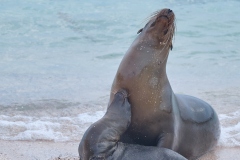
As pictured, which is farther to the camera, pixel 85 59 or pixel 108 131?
pixel 85 59

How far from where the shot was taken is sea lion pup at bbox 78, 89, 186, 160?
4043 millimetres

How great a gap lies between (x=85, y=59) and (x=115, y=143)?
6.27 m

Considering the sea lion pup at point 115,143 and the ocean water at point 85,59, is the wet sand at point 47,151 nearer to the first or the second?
the ocean water at point 85,59

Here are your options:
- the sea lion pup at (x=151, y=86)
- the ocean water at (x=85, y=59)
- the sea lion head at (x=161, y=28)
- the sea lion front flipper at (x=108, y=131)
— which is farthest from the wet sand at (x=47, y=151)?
the sea lion head at (x=161, y=28)

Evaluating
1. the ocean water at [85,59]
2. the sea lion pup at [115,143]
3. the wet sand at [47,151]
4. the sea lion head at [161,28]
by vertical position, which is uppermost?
the sea lion head at [161,28]

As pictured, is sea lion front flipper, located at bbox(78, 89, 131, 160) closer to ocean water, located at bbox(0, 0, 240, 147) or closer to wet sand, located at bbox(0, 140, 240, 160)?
wet sand, located at bbox(0, 140, 240, 160)

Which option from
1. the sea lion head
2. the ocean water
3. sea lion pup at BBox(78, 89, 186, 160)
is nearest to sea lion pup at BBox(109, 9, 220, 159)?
the sea lion head

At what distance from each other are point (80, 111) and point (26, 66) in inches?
110

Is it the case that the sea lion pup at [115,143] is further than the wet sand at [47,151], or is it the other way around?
the wet sand at [47,151]

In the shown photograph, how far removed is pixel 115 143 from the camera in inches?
167

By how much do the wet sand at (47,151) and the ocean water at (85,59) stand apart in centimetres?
19

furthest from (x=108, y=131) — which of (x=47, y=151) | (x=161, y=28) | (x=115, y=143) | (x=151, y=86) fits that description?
(x=47, y=151)

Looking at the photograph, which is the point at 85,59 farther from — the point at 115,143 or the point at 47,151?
the point at 115,143

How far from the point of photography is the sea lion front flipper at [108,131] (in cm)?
404
